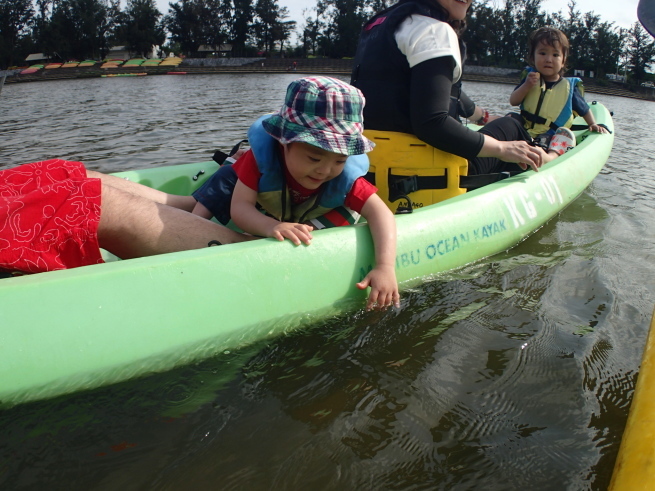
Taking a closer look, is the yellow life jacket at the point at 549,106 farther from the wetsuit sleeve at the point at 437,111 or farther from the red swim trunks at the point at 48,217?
the red swim trunks at the point at 48,217

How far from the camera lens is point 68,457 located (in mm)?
1605

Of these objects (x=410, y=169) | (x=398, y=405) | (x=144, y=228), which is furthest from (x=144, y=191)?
(x=398, y=405)

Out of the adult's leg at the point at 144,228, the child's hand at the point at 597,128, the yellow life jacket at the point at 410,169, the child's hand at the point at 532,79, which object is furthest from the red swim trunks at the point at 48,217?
the child's hand at the point at 597,128

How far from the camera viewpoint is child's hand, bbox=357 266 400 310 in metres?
2.20

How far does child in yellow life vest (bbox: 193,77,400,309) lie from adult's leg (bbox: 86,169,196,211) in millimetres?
518

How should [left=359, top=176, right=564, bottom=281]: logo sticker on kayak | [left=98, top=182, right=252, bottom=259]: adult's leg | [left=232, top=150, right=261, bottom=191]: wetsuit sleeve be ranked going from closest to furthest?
[left=98, top=182, right=252, bottom=259]: adult's leg → [left=232, top=150, right=261, bottom=191]: wetsuit sleeve → [left=359, top=176, right=564, bottom=281]: logo sticker on kayak

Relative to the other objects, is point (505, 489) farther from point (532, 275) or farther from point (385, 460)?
point (532, 275)

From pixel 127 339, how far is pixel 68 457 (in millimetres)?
382

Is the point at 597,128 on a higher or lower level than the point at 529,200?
higher

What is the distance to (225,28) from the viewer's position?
64.1m

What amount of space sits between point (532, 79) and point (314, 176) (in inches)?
135

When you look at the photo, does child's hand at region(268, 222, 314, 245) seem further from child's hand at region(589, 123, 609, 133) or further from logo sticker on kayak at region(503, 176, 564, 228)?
child's hand at region(589, 123, 609, 133)

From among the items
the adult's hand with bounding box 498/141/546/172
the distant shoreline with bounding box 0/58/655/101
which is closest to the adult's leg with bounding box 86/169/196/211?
the adult's hand with bounding box 498/141/546/172

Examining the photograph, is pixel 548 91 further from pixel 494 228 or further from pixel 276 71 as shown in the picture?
pixel 276 71
